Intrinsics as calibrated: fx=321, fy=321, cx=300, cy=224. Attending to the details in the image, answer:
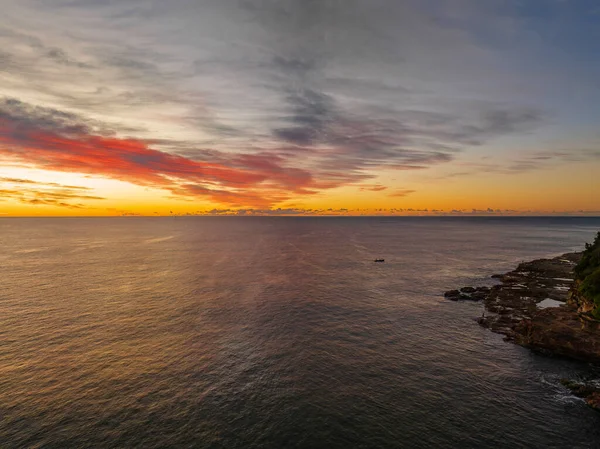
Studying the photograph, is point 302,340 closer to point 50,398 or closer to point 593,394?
point 50,398

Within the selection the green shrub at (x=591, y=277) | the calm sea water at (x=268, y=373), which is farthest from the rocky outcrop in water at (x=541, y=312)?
the calm sea water at (x=268, y=373)

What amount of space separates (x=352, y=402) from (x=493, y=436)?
17.8 m

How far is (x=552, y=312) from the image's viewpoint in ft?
230

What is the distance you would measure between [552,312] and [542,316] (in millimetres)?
3738

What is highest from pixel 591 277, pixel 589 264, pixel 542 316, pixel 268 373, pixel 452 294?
pixel 589 264

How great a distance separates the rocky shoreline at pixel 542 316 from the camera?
187 feet

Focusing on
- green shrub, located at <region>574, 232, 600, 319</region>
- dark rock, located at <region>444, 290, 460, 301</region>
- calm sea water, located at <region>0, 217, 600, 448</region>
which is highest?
green shrub, located at <region>574, 232, 600, 319</region>

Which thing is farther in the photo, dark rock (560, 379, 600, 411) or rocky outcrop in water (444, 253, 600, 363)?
rocky outcrop in water (444, 253, 600, 363)

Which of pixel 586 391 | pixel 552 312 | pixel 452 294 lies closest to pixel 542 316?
pixel 552 312

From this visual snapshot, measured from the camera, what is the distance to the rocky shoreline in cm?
5710

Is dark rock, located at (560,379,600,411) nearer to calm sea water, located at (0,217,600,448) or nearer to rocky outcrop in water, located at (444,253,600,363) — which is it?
calm sea water, located at (0,217,600,448)

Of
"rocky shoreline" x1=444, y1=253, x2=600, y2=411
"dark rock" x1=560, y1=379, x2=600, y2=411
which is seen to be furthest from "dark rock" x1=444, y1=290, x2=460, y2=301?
"dark rock" x1=560, y1=379, x2=600, y2=411

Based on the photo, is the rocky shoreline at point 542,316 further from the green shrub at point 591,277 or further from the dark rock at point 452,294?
the green shrub at point 591,277

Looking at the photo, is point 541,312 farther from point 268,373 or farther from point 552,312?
point 268,373
